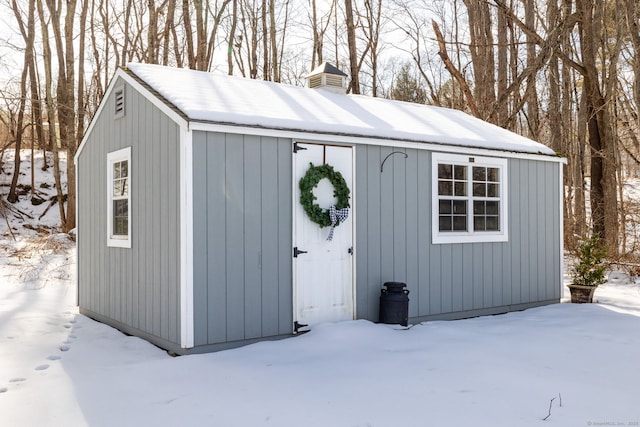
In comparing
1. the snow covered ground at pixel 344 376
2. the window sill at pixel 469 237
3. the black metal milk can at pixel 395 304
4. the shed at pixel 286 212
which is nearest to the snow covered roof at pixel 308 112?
the shed at pixel 286 212

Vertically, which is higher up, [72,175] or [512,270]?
[72,175]

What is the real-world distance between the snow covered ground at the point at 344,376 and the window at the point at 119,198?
3.71 ft

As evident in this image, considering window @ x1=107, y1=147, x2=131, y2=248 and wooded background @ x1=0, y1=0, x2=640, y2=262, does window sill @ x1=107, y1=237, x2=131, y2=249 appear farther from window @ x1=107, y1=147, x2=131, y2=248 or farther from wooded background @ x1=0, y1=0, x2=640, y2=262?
wooded background @ x1=0, y1=0, x2=640, y2=262

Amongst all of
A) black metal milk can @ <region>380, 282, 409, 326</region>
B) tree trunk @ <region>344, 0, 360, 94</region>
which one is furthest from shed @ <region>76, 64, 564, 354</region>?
tree trunk @ <region>344, 0, 360, 94</region>

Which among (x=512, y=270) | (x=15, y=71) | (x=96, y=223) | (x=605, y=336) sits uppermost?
(x=15, y=71)

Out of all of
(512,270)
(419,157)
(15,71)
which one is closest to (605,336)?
(512,270)

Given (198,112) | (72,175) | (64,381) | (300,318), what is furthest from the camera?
(72,175)

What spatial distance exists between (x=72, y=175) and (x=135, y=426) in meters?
12.7

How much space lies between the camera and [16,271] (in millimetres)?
10922

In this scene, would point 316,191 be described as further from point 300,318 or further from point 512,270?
point 512,270

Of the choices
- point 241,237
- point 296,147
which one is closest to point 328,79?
point 296,147

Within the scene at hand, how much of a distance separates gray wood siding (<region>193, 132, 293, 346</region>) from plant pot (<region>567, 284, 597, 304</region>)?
15.7ft

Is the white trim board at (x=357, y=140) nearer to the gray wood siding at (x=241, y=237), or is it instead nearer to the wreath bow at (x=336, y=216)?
the gray wood siding at (x=241, y=237)

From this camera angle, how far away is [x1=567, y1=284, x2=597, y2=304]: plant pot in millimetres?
8047
